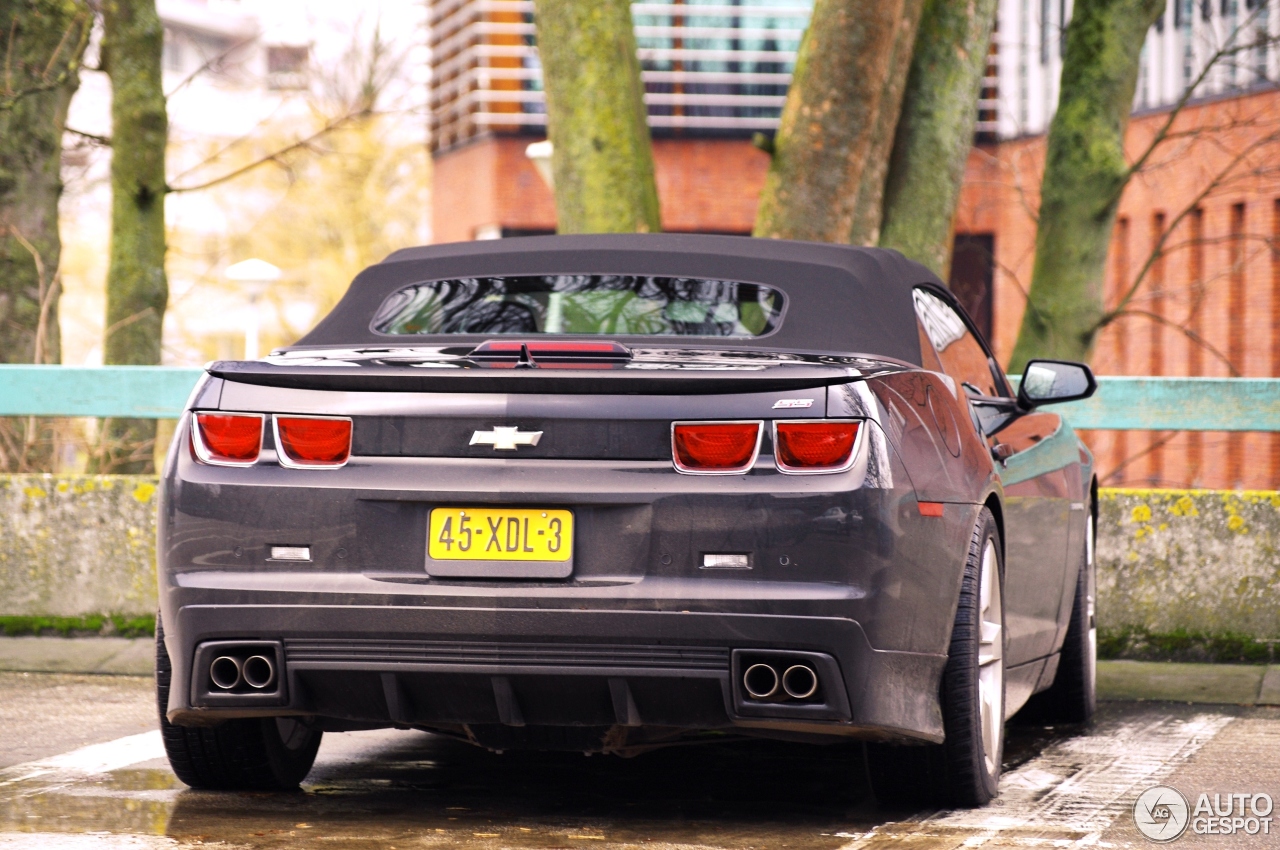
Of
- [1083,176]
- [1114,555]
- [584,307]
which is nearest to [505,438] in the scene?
[584,307]

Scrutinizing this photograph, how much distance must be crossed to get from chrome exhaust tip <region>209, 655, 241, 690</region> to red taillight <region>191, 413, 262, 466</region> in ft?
1.52

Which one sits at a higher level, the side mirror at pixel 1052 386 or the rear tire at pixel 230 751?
the side mirror at pixel 1052 386

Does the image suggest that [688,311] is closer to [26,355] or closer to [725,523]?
[725,523]

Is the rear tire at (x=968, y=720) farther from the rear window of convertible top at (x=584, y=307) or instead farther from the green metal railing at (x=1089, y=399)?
the green metal railing at (x=1089, y=399)

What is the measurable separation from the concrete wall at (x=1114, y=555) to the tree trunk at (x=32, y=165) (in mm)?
2721

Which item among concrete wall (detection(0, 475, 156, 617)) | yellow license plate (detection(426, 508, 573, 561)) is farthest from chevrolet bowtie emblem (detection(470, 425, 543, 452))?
concrete wall (detection(0, 475, 156, 617))

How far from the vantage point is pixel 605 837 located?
446 cm

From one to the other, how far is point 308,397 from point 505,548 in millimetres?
607

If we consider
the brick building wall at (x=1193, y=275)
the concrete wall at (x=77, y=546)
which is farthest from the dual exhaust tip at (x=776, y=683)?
the brick building wall at (x=1193, y=275)

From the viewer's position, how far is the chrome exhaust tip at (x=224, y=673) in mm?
4434

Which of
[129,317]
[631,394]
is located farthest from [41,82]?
[631,394]

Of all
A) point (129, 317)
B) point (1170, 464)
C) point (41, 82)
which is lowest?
point (1170, 464)

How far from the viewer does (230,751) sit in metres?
4.98

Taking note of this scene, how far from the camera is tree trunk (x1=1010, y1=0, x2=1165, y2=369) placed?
12.5 metres
